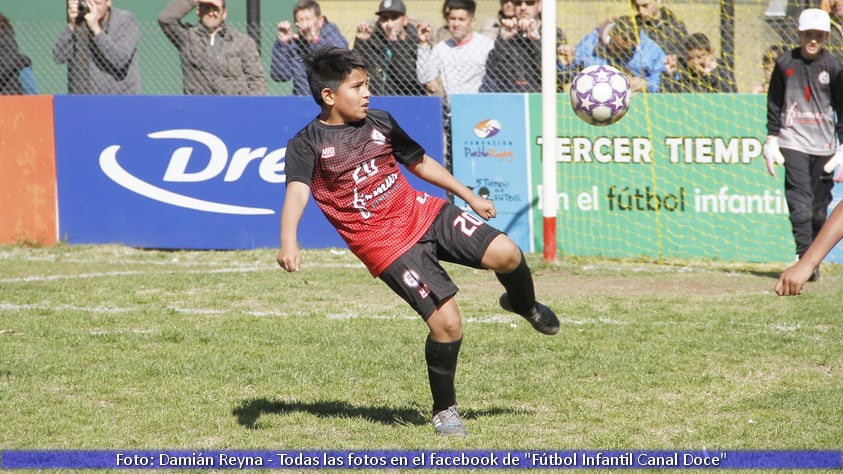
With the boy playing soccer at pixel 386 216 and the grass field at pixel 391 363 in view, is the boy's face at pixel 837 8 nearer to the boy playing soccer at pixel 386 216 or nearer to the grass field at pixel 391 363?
the grass field at pixel 391 363

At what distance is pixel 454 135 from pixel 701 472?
24.1ft

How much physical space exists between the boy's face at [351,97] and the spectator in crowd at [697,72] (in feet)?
21.9

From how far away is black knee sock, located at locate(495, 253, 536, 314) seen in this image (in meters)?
5.96

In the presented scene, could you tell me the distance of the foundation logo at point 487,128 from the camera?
11891 millimetres

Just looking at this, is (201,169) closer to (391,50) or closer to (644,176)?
(391,50)

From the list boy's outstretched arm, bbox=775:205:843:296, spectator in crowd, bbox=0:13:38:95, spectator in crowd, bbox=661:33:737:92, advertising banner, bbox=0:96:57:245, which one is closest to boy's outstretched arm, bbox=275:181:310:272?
boy's outstretched arm, bbox=775:205:843:296

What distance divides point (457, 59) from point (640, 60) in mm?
1909

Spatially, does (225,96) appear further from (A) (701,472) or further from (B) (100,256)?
(A) (701,472)

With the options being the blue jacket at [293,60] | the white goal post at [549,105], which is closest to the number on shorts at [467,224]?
the white goal post at [549,105]

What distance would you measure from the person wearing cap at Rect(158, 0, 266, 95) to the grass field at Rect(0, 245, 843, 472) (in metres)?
2.56

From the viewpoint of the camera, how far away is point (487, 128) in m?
11.9

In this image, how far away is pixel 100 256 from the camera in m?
11.9

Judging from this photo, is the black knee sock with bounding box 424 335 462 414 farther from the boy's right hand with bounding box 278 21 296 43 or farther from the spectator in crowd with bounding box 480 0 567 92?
the boy's right hand with bounding box 278 21 296 43

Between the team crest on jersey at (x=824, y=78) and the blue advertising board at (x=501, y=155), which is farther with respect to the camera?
the blue advertising board at (x=501, y=155)
